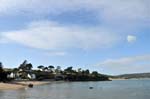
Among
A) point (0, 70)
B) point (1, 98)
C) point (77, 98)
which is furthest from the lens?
point (0, 70)

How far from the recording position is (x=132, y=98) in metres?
75.3

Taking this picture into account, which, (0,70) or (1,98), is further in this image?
(0,70)

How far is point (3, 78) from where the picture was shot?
14738 centimetres

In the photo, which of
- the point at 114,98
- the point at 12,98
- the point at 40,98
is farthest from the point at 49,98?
the point at 114,98

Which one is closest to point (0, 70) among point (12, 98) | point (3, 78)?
point (3, 78)

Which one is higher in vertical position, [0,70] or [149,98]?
[0,70]

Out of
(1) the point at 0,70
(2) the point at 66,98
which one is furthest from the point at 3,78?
(2) the point at 66,98

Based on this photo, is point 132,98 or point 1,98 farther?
point 132,98

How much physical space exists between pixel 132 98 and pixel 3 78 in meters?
83.7

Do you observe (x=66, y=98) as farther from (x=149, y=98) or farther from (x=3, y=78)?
(x=3, y=78)

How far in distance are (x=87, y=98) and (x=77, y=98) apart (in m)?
2.20

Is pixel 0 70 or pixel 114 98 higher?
pixel 0 70

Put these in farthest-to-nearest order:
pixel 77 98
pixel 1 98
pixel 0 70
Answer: pixel 0 70 < pixel 77 98 < pixel 1 98

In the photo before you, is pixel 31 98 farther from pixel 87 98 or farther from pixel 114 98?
pixel 114 98
